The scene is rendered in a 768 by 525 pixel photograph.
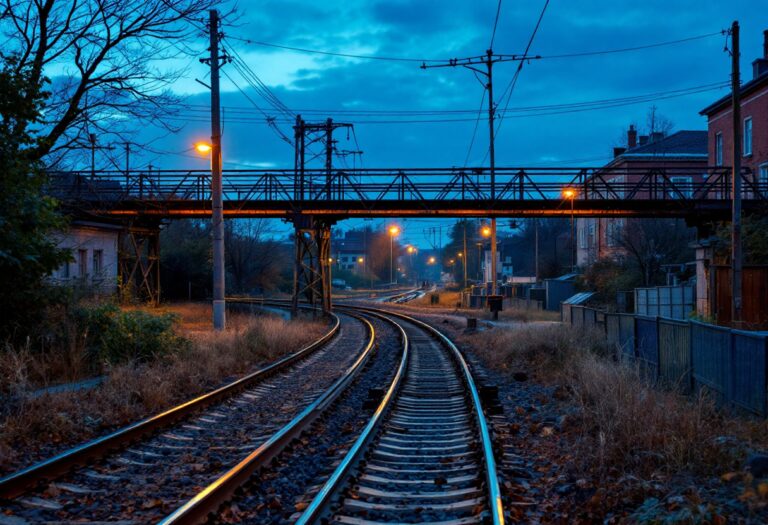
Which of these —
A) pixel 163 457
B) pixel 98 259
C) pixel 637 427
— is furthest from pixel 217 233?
pixel 98 259

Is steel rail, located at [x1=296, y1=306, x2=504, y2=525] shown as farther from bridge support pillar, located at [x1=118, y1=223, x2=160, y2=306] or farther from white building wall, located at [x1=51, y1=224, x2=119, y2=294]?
bridge support pillar, located at [x1=118, y1=223, x2=160, y2=306]

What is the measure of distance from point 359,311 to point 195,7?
93.1 ft

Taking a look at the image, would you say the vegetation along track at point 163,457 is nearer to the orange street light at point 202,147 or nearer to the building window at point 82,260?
the orange street light at point 202,147

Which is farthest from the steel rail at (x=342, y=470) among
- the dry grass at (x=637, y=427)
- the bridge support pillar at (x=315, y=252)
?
the bridge support pillar at (x=315, y=252)

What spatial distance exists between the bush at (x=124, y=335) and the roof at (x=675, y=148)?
153ft

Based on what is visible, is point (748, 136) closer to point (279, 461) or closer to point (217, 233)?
point (217, 233)

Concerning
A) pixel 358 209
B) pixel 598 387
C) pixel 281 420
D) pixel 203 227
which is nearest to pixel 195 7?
pixel 281 420

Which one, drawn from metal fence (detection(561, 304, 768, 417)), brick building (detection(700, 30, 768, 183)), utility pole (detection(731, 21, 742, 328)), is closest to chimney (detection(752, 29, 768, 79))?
brick building (detection(700, 30, 768, 183))

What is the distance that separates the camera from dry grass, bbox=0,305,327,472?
7.82 meters

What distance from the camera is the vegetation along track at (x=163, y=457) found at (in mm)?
5785

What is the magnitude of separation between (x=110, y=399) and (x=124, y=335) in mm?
4052

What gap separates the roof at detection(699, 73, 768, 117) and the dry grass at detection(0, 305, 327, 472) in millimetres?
29625

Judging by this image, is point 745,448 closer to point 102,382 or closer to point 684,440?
point 684,440

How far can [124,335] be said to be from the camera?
13.7 metres
